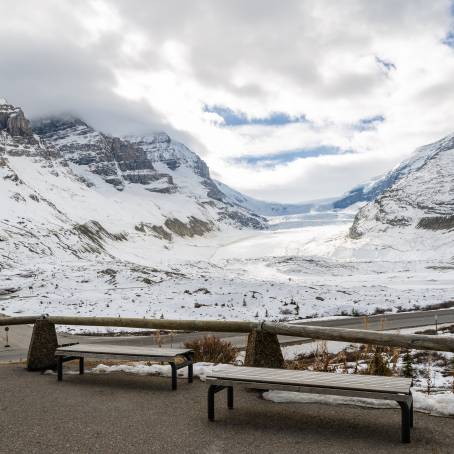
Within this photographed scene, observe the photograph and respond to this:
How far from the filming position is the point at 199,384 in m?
8.12

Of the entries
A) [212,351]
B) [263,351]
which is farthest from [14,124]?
[263,351]

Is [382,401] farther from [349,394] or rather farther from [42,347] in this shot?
[42,347]

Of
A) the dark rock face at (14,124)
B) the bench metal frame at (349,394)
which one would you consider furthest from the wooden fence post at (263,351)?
the dark rock face at (14,124)

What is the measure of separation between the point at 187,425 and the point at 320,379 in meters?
1.64

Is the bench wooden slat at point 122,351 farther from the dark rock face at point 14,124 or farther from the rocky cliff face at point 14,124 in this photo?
the dark rock face at point 14,124

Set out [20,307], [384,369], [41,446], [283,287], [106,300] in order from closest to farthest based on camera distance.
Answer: [41,446]
[384,369]
[20,307]
[106,300]
[283,287]

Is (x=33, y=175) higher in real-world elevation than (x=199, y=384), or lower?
higher

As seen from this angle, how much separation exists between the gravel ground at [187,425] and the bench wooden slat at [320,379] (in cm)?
53

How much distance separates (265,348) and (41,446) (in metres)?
3.44

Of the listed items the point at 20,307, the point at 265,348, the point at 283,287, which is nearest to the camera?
the point at 265,348

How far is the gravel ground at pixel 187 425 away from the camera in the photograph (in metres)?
5.37

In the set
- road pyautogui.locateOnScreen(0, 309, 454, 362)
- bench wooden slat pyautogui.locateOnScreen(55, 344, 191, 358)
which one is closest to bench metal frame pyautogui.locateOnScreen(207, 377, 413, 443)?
bench wooden slat pyautogui.locateOnScreen(55, 344, 191, 358)

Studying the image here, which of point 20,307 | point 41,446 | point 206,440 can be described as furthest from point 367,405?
point 20,307

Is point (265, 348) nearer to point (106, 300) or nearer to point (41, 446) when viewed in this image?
point (41, 446)
